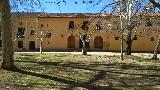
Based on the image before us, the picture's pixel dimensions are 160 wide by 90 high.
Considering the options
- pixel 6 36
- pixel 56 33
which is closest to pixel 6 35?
pixel 6 36

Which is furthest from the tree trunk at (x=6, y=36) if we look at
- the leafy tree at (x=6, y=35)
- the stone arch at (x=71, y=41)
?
the stone arch at (x=71, y=41)

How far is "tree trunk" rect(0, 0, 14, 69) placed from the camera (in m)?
20.3

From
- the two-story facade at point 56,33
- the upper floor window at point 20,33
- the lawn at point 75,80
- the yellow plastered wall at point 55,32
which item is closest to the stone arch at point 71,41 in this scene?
the two-story facade at point 56,33

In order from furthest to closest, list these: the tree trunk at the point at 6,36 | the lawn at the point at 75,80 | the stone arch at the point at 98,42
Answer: the stone arch at the point at 98,42, the tree trunk at the point at 6,36, the lawn at the point at 75,80

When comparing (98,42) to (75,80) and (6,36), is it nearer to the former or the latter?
(6,36)

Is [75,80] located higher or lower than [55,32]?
lower

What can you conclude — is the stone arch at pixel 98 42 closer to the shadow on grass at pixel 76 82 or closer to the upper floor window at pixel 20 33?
the upper floor window at pixel 20 33

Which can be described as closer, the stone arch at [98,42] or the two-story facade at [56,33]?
the two-story facade at [56,33]

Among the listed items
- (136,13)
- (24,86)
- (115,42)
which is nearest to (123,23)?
(136,13)

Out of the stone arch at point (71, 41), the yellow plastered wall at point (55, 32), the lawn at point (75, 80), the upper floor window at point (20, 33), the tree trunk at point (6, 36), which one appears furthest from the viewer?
the stone arch at point (71, 41)

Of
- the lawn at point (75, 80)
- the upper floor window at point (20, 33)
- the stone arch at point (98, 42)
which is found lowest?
the lawn at point (75, 80)

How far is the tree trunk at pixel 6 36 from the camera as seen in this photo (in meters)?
20.3

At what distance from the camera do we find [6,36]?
20.5 m

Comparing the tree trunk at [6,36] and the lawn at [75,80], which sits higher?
the tree trunk at [6,36]
